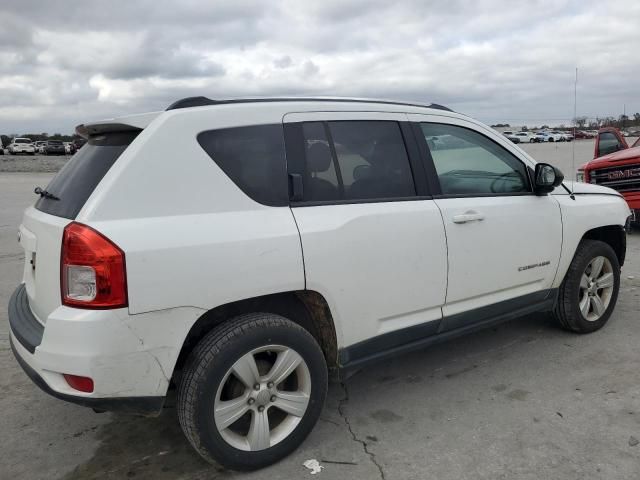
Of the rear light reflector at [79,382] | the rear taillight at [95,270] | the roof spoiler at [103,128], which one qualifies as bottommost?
the rear light reflector at [79,382]

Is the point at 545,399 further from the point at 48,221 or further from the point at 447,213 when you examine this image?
the point at 48,221

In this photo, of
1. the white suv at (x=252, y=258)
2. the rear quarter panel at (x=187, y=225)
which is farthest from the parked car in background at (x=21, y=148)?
the rear quarter panel at (x=187, y=225)

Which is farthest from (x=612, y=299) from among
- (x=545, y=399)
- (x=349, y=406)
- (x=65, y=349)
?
(x=65, y=349)

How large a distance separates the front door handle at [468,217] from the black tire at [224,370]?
48.8 inches

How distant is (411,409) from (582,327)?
1.94 metres

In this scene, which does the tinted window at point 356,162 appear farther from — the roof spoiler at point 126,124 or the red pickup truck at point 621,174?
the red pickup truck at point 621,174

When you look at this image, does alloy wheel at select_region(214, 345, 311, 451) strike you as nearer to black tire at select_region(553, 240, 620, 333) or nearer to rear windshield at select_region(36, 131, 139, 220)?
rear windshield at select_region(36, 131, 139, 220)

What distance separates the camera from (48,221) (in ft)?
8.95

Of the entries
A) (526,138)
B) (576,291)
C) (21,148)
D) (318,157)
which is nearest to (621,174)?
(576,291)

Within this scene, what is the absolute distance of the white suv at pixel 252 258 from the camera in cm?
244

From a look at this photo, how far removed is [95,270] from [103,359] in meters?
0.39

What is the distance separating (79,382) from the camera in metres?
2.44

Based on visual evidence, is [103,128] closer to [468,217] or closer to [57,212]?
[57,212]

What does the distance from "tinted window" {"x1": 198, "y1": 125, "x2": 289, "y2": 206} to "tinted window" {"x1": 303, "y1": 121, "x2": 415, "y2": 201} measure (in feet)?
0.57
